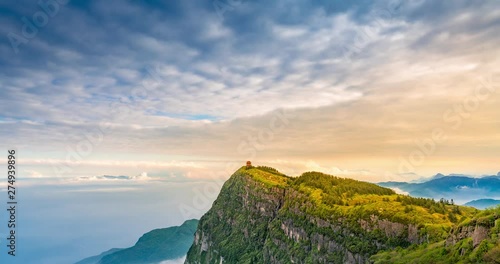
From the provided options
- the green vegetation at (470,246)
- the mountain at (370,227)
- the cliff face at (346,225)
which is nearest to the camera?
the green vegetation at (470,246)

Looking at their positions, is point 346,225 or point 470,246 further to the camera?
point 346,225

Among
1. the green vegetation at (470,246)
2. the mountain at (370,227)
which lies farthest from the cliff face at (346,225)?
the green vegetation at (470,246)

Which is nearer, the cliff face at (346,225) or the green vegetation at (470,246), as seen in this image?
the green vegetation at (470,246)

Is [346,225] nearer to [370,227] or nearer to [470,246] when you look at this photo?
[370,227]

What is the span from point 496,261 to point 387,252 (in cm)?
4856

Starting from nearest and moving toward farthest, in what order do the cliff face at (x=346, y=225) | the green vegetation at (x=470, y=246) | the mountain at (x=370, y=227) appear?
the green vegetation at (x=470, y=246), the mountain at (x=370, y=227), the cliff face at (x=346, y=225)

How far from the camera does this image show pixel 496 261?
5897cm

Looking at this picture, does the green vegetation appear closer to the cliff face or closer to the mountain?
the mountain

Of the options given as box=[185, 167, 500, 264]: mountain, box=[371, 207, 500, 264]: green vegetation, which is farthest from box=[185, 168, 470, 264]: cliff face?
box=[371, 207, 500, 264]: green vegetation

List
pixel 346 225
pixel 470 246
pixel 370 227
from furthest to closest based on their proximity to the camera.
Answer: pixel 346 225, pixel 370 227, pixel 470 246

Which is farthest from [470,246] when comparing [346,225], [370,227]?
[346,225]

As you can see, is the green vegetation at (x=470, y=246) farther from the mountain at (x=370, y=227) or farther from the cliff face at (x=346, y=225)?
the cliff face at (x=346, y=225)

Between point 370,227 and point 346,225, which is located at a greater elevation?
point 370,227

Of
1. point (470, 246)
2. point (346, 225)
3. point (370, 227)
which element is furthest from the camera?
point (346, 225)
